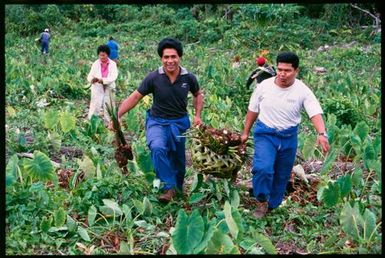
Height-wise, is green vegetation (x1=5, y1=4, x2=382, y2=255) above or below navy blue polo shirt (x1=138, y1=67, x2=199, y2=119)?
below

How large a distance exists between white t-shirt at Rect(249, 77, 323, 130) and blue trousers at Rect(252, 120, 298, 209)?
58mm

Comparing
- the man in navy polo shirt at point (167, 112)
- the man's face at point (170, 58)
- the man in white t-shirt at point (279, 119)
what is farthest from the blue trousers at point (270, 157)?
the man's face at point (170, 58)

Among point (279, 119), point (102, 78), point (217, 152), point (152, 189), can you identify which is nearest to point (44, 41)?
point (102, 78)

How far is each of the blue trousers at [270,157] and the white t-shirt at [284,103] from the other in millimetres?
58

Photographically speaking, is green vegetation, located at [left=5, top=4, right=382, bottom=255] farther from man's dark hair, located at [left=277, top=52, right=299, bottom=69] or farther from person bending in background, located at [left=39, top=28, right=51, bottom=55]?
person bending in background, located at [left=39, top=28, right=51, bottom=55]

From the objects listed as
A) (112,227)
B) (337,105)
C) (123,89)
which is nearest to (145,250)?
(112,227)

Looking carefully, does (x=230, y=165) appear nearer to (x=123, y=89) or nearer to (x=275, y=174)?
(x=275, y=174)

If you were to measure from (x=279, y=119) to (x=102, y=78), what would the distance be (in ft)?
11.6

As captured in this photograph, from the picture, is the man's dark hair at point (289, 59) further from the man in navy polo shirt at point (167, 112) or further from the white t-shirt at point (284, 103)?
the man in navy polo shirt at point (167, 112)

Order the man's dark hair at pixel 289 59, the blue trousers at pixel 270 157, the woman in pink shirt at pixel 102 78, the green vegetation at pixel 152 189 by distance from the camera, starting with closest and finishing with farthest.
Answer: the green vegetation at pixel 152 189 < the man's dark hair at pixel 289 59 < the blue trousers at pixel 270 157 < the woman in pink shirt at pixel 102 78

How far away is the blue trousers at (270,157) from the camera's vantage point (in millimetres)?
4160

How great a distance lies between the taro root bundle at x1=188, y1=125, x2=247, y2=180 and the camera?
4277 millimetres

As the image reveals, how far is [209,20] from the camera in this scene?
21.5 meters

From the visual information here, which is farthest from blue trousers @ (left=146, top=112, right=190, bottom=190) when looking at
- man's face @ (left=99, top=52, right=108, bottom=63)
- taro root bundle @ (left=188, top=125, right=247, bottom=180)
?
man's face @ (left=99, top=52, right=108, bottom=63)
